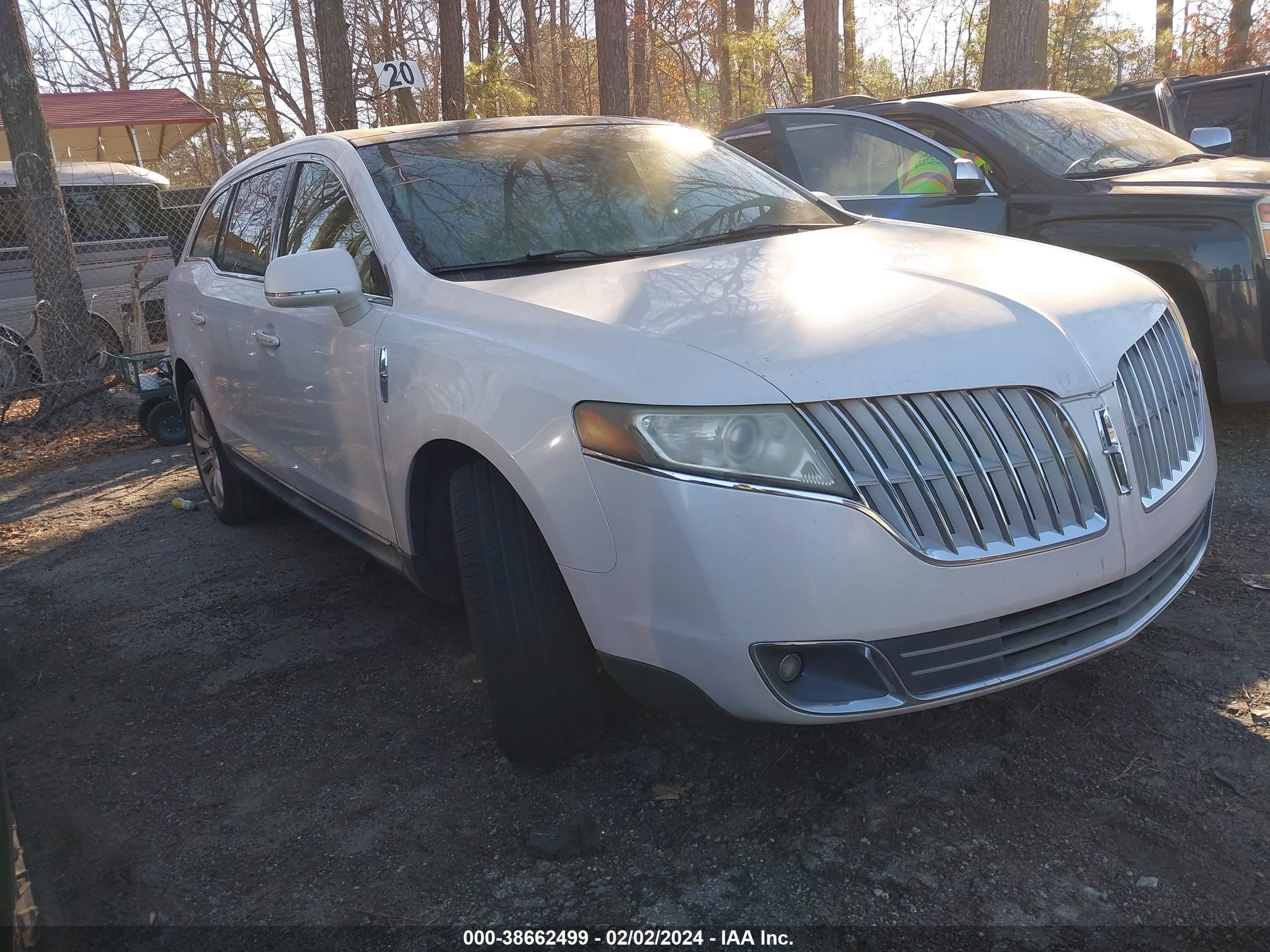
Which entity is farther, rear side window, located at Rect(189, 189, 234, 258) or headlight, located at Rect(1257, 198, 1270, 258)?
rear side window, located at Rect(189, 189, 234, 258)

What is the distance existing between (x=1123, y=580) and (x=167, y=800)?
2.51 meters

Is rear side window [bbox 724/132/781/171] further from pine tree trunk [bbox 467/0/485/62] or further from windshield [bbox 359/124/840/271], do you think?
pine tree trunk [bbox 467/0/485/62]

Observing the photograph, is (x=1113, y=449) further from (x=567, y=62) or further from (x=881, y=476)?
(x=567, y=62)

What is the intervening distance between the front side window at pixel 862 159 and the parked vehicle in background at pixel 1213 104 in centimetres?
294

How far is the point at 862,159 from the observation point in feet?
20.3

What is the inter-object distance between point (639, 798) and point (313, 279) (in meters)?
1.67

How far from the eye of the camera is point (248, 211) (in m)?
4.49

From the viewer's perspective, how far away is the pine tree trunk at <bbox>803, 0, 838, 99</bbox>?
15.3m

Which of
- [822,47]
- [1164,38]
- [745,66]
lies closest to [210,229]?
[822,47]

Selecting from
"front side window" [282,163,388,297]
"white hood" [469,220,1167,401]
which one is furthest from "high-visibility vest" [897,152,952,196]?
"front side window" [282,163,388,297]

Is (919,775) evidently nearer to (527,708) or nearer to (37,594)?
(527,708)

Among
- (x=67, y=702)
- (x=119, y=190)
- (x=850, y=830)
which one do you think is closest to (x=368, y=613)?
(x=67, y=702)

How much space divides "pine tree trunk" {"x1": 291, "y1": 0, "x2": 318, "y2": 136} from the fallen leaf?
27.4 m

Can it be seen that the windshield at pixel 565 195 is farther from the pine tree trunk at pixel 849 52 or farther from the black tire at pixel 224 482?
→ the pine tree trunk at pixel 849 52
